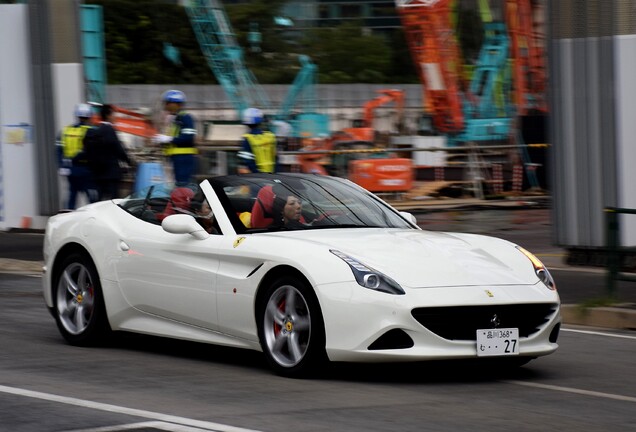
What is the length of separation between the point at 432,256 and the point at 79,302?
302cm

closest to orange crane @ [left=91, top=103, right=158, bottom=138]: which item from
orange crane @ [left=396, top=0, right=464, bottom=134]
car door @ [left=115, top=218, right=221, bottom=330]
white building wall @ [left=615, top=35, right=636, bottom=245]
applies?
orange crane @ [left=396, top=0, right=464, bottom=134]

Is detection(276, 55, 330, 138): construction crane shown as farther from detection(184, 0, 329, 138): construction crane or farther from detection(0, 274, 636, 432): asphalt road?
detection(0, 274, 636, 432): asphalt road

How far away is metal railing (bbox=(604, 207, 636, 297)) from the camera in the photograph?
11.2m

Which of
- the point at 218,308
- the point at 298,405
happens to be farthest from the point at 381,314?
the point at 218,308

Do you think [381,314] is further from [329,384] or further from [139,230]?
[139,230]

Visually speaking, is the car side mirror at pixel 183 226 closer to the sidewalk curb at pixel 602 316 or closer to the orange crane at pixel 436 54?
the sidewalk curb at pixel 602 316

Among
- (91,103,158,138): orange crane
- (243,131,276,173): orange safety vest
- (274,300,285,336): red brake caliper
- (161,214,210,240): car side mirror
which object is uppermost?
(91,103,158,138): orange crane

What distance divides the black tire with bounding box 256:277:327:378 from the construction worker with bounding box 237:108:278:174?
24.9 feet

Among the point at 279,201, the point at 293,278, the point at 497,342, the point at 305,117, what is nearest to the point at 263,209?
the point at 279,201

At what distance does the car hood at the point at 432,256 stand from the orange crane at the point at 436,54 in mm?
28632

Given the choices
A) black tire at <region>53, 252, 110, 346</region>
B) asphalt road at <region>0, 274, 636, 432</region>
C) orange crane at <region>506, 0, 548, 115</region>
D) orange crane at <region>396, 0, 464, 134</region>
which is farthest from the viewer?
orange crane at <region>506, 0, 548, 115</region>

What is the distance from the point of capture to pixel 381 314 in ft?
24.5

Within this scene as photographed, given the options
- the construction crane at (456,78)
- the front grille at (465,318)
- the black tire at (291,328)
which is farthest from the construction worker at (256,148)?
the construction crane at (456,78)

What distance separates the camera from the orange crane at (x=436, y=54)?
3666 cm
